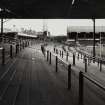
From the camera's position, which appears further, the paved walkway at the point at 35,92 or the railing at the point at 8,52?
the railing at the point at 8,52

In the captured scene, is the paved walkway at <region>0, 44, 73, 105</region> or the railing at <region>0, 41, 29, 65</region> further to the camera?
the railing at <region>0, 41, 29, 65</region>

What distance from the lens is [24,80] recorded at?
1066 cm

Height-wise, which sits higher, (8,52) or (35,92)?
(8,52)

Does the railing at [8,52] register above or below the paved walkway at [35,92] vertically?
above

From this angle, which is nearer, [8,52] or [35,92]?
[35,92]

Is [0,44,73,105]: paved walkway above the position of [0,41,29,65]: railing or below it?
below
